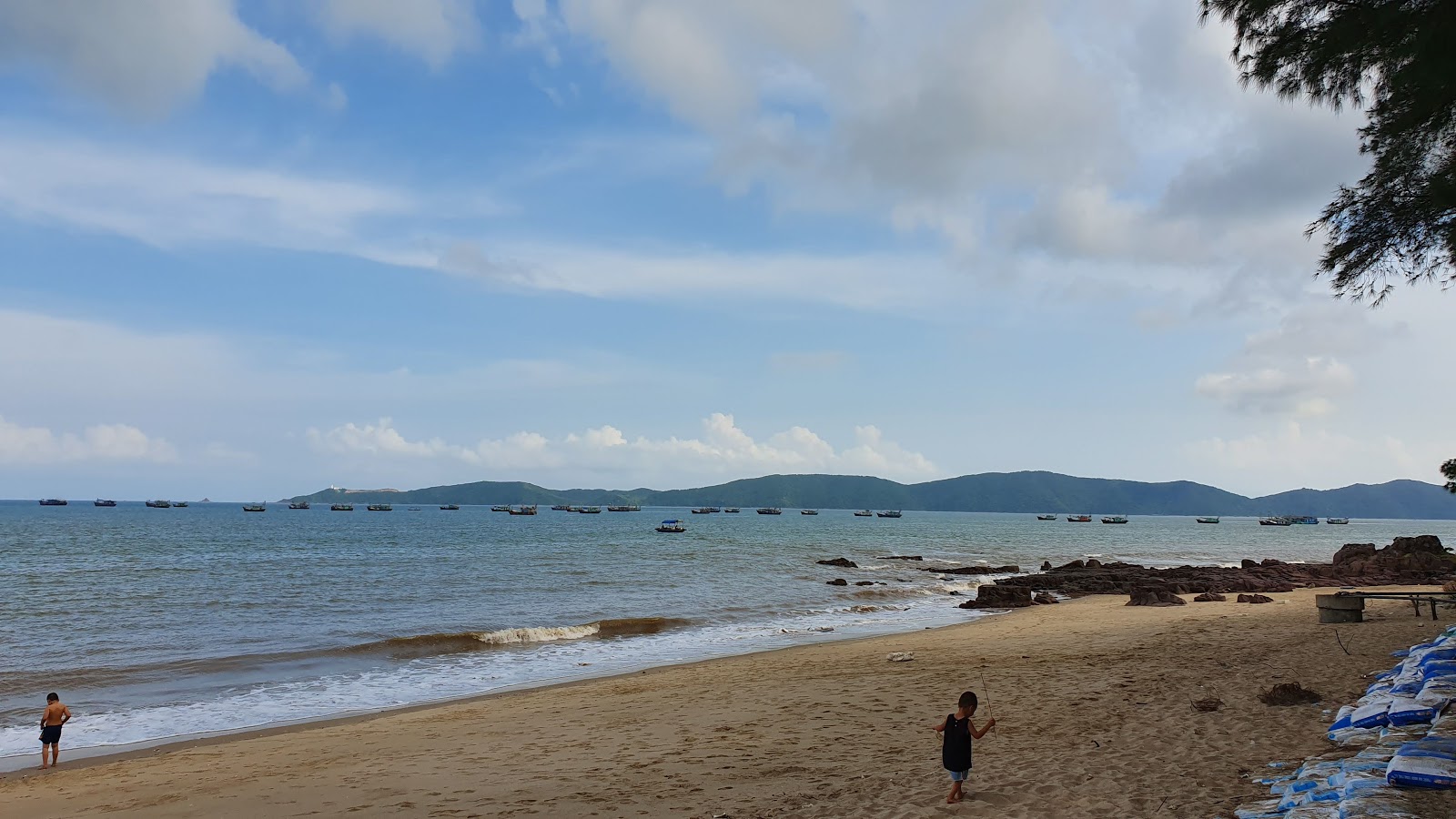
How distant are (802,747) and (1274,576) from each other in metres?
36.5

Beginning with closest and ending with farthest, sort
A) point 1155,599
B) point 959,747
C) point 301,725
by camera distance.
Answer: point 959,747 → point 301,725 → point 1155,599

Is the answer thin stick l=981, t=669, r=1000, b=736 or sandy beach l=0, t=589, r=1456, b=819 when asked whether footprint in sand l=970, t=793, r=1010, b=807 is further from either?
thin stick l=981, t=669, r=1000, b=736

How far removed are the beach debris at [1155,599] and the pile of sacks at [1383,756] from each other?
1839cm

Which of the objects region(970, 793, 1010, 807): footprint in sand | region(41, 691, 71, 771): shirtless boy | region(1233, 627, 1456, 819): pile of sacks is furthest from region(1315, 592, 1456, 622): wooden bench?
region(41, 691, 71, 771): shirtless boy

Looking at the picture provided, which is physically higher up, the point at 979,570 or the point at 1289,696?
the point at 1289,696

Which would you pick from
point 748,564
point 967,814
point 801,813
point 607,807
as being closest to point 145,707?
point 607,807

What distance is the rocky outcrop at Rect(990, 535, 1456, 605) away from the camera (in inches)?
1347

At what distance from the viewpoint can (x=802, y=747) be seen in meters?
10.5

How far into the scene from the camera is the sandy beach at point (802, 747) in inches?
325

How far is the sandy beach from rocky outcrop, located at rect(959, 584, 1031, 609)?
46.6 ft

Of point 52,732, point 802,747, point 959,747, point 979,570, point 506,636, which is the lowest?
point 979,570

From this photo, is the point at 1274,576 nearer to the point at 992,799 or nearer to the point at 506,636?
the point at 506,636

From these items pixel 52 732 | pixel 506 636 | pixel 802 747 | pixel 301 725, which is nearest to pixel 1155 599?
pixel 506 636

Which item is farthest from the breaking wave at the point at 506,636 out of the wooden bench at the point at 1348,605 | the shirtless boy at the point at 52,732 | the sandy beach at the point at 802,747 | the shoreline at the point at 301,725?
the wooden bench at the point at 1348,605
